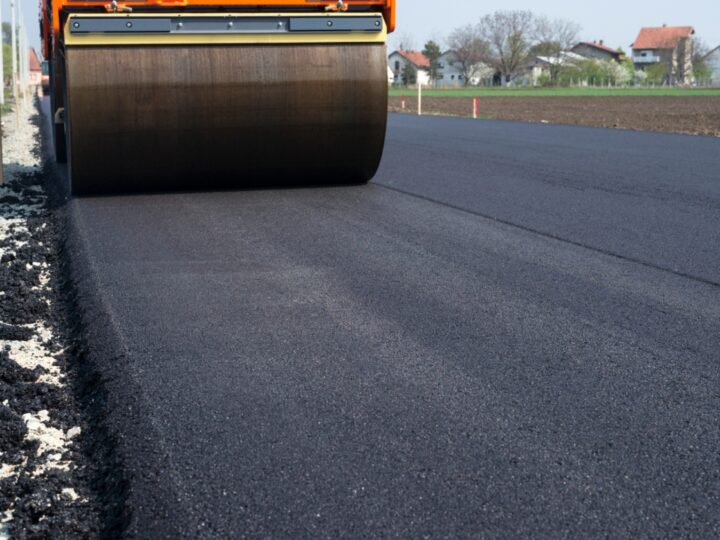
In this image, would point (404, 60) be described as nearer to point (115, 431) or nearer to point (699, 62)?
point (699, 62)

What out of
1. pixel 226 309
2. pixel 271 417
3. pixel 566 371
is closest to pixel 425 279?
pixel 226 309

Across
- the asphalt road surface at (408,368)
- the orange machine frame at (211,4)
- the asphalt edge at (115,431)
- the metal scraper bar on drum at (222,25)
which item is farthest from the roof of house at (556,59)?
the asphalt edge at (115,431)

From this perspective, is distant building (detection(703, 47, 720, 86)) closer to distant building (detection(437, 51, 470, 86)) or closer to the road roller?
distant building (detection(437, 51, 470, 86))

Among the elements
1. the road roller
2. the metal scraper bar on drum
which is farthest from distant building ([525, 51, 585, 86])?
the metal scraper bar on drum

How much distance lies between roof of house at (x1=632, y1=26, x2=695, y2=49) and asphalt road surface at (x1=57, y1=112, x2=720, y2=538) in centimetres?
13657

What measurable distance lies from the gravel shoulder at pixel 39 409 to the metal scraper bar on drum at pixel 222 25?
1.87m

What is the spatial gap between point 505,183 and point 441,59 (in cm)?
13542

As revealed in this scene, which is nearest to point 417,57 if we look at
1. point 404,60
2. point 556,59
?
point 404,60

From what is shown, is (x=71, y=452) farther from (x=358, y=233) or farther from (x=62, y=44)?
(x=62, y=44)

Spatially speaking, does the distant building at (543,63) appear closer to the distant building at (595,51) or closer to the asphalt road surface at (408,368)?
the distant building at (595,51)

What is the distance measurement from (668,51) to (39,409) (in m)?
134

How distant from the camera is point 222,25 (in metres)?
8.66

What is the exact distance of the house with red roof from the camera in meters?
122

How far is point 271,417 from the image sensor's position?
362 cm
